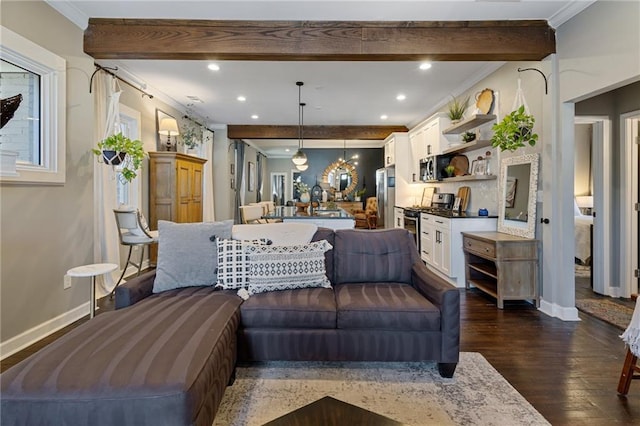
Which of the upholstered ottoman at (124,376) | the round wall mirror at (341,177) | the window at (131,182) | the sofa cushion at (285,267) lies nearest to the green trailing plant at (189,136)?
the window at (131,182)

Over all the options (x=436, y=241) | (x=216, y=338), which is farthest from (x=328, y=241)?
(x=436, y=241)

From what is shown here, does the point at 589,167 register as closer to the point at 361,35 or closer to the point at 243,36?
the point at 361,35

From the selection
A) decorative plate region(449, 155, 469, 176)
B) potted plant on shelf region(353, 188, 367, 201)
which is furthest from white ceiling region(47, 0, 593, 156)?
potted plant on shelf region(353, 188, 367, 201)

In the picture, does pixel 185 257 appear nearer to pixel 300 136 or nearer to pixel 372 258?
pixel 372 258

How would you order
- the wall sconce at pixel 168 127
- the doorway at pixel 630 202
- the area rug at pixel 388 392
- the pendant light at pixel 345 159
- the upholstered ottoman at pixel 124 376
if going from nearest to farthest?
the upholstered ottoman at pixel 124 376
the area rug at pixel 388 392
the doorway at pixel 630 202
the wall sconce at pixel 168 127
the pendant light at pixel 345 159

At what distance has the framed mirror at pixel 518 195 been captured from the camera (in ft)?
11.8

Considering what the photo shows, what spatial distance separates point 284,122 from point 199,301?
20.5 feet

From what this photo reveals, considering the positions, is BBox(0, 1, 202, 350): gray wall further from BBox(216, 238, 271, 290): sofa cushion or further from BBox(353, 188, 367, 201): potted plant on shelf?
BBox(353, 188, 367, 201): potted plant on shelf

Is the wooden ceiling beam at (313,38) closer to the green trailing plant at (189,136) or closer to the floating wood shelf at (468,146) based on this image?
the floating wood shelf at (468,146)

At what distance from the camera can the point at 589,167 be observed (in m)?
6.10

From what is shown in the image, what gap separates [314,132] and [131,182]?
4.46 meters

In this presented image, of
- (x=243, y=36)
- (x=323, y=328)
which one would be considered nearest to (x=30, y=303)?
(x=323, y=328)

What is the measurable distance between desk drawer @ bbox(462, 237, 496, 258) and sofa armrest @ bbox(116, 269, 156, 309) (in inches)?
129

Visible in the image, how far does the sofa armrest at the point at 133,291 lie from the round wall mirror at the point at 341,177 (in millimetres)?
10076
